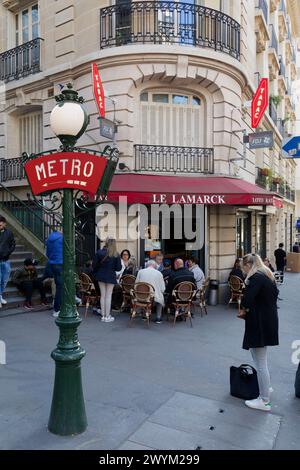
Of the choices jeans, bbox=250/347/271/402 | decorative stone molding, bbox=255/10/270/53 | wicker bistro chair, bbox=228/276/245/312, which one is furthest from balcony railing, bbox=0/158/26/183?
jeans, bbox=250/347/271/402

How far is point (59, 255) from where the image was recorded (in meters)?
8.73

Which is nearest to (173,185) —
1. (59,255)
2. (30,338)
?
(59,255)

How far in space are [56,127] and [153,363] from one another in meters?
3.79

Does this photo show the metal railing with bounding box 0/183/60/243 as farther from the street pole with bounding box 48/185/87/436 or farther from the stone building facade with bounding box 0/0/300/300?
the street pole with bounding box 48/185/87/436

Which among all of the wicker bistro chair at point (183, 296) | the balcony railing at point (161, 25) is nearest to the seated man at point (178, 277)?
the wicker bistro chair at point (183, 296)

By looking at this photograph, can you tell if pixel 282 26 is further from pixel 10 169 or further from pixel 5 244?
pixel 5 244

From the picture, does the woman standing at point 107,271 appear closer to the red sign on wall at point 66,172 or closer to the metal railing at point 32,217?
the metal railing at point 32,217

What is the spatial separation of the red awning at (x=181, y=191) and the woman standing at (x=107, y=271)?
1259 mm

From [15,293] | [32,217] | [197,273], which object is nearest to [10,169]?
[32,217]

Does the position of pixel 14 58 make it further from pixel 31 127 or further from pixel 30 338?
pixel 30 338

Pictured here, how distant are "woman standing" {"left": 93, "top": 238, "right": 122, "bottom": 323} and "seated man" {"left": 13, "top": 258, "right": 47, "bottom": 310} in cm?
163

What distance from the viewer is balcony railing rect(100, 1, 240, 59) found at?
10.4 metres

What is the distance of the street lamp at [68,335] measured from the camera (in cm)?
387

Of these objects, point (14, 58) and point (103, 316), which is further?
point (14, 58)
